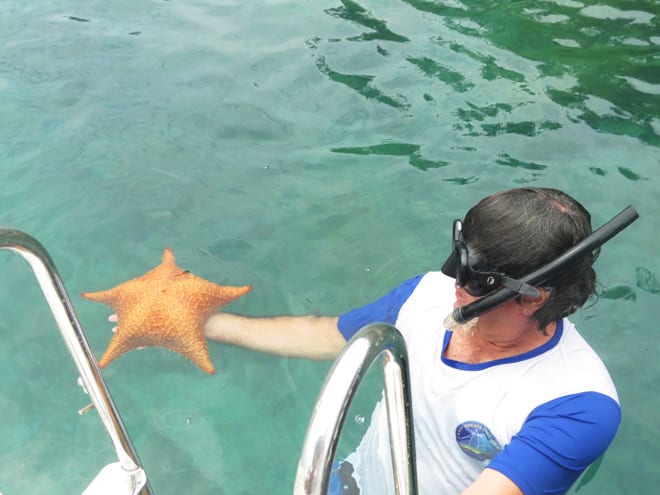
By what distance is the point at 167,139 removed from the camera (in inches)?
229

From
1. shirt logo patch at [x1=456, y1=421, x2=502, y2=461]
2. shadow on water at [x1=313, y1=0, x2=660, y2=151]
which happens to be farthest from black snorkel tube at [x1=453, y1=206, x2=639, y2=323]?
shadow on water at [x1=313, y1=0, x2=660, y2=151]

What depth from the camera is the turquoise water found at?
4031mm

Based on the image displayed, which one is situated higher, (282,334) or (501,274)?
(501,274)

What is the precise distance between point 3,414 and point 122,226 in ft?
5.10

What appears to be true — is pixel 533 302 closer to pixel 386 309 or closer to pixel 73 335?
pixel 386 309

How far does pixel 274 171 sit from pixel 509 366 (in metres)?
3.60

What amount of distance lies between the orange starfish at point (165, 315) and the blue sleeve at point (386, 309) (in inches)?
40.5

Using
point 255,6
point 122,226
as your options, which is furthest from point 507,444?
point 255,6

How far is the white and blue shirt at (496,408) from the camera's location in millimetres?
1989

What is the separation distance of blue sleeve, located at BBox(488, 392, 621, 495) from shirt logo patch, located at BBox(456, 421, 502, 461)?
16 centimetres

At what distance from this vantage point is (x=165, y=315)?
349cm

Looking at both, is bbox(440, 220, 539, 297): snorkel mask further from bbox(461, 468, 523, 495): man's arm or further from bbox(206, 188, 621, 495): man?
bbox(461, 468, 523, 495): man's arm

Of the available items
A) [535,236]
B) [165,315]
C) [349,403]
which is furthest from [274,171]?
[349,403]

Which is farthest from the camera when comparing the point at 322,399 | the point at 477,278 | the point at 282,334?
the point at 282,334
